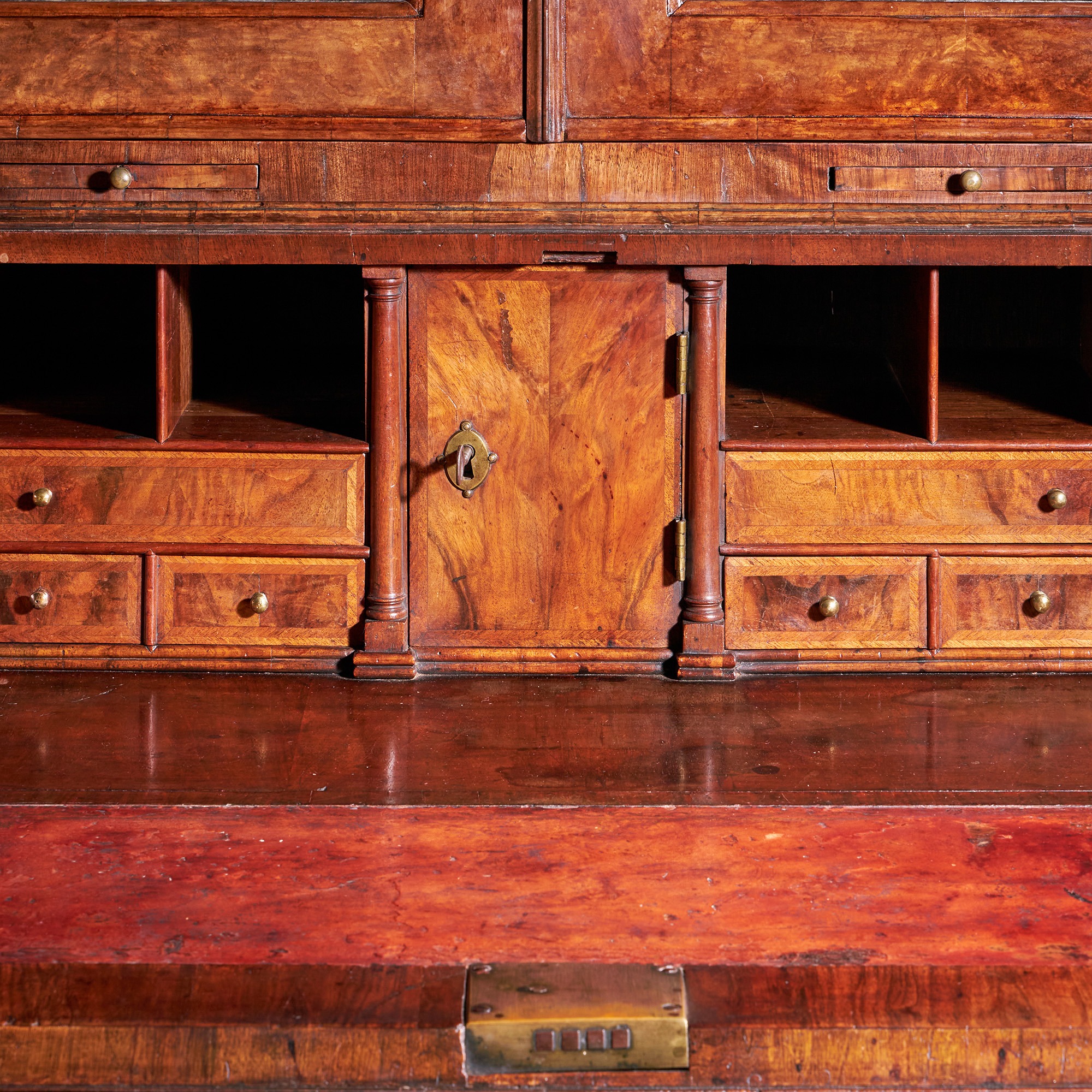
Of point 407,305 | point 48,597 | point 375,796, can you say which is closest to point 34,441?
point 48,597

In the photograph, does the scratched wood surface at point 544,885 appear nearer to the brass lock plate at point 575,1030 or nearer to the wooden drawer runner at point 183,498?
the brass lock plate at point 575,1030

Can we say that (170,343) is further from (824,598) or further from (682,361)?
(824,598)

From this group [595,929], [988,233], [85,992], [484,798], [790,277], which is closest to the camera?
[85,992]

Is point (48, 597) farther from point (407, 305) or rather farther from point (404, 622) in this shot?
point (407, 305)

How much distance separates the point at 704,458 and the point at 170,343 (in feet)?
3.18

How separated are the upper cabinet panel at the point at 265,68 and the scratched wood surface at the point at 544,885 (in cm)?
117

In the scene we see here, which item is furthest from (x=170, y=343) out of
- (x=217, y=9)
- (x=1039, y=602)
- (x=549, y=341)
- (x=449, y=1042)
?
(x=1039, y=602)

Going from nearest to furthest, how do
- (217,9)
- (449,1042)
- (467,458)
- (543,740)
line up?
(449,1042) < (543,740) < (217,9) < (467,458)

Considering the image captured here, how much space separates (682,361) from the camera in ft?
7.47

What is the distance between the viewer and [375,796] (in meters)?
1.80

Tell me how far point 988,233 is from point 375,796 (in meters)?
1.39

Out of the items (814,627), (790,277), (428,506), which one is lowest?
(814,627)

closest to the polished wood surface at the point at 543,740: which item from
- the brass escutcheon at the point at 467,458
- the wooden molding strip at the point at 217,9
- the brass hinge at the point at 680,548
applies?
the brass hinge at the point at 680,548

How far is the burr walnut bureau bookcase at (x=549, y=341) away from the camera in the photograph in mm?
2203
